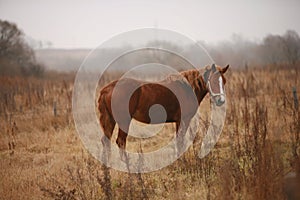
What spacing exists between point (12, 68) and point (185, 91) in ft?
72.4

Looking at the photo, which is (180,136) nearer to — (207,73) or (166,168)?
(166,168)

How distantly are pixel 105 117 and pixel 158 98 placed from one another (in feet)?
3.31

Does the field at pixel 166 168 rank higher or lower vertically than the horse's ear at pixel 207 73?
lower

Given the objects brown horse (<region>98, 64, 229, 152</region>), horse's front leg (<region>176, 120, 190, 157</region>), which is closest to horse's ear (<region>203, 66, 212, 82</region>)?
brown horse (<region>98, 64, 229, 152</region>)

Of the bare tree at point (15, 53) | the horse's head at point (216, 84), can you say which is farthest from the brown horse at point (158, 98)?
the bare tree at point (15, 53)

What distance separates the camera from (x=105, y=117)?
5285 millimetres

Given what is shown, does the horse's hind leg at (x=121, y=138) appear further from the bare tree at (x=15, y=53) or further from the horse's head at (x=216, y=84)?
the bare tree at (x=15, y=53)

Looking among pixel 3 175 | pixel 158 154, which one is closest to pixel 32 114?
pixel 3 175

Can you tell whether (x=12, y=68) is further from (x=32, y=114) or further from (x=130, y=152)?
(x=130, y=152)

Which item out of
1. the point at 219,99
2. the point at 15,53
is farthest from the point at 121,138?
the point at 15,53

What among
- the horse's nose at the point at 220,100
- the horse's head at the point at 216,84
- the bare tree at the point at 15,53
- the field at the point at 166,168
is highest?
the bare tree at the point at 15,53

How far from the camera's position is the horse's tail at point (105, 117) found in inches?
206

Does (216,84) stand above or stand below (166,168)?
above

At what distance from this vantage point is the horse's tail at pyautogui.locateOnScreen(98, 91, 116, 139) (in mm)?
5242
